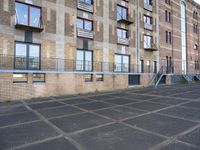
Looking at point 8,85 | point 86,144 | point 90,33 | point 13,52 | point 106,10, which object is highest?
point 106,10

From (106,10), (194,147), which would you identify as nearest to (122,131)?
(194,147)

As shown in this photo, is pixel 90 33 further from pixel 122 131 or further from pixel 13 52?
pixel 122 131

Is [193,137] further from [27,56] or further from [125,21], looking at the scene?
[125,21]

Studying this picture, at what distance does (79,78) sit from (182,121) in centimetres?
1074

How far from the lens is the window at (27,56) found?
13262 millimetres

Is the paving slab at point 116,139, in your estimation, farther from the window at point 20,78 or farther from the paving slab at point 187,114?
the window at point 20,78

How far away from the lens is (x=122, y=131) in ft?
19.4

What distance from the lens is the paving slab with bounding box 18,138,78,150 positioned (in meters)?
4.59

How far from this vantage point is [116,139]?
520cm

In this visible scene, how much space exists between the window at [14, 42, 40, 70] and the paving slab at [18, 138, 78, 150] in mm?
9738

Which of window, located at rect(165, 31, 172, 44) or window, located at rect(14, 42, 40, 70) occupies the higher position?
window, located at rect(165, 31, 172, 44)

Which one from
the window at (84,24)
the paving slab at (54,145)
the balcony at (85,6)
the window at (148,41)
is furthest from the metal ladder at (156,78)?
the paving slab at (54,145)

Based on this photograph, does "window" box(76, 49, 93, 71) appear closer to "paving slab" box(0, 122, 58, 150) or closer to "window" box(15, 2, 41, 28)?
"window" box(15, 2, 41, 28)

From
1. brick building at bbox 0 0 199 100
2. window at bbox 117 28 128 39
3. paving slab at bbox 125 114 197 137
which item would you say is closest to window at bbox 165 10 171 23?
brick building at bbox 0 0 199 100
